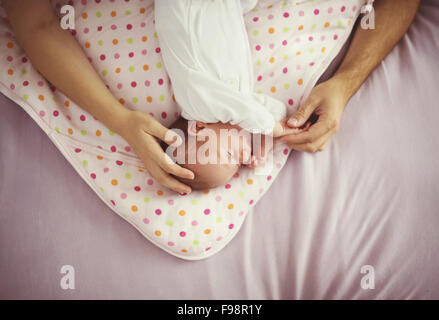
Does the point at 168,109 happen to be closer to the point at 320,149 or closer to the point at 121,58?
the point at 121,58

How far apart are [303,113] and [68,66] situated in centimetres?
66

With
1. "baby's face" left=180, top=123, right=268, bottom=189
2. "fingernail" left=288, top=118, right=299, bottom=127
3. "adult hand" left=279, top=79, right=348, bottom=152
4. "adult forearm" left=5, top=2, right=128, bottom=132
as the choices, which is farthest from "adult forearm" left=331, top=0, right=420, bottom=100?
"adult forearm" left=5, top=2, right=128, bottom=132

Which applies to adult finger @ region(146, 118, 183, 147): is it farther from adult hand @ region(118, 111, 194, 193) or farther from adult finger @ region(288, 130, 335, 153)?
adult finger @ region(288, 130, 335, 153)

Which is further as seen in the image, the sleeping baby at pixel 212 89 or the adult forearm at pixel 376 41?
the adult forearm at pixel 376 41

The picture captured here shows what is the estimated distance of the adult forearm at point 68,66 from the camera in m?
0.90

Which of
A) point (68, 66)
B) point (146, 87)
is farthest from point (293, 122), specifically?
point (68, 66)

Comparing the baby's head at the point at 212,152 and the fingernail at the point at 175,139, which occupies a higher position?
the fingernail at the point at 175,139


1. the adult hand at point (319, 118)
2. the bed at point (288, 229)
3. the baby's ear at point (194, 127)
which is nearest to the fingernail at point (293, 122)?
the adult hand at point (319, 118)

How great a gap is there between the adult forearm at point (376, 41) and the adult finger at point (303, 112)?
4.2 inches

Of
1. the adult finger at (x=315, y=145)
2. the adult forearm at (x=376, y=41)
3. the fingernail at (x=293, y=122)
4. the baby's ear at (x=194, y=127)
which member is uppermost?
the adult forearm at (x=376, y=41)

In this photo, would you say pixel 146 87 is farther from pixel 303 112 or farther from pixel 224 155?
pixel 303 112

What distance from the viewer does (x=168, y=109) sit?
946 mm

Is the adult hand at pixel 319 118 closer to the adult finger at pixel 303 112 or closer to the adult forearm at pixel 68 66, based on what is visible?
the adult finger at pixel 303 112
